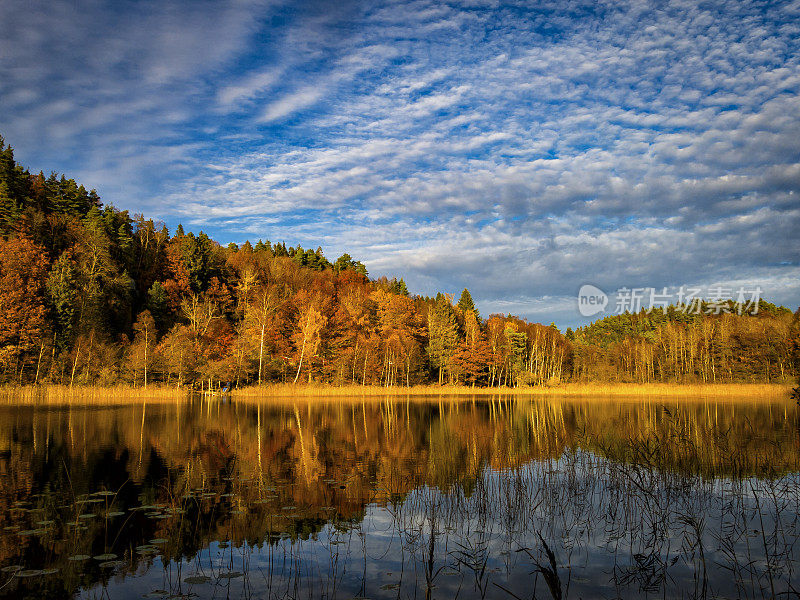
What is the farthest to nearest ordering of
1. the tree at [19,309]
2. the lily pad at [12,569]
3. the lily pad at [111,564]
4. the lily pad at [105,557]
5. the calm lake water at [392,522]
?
the tree at [19,309] < the lily pad at [105,557] < the lily pad at [111,564] < the lily pad at [12,569] < the calm lake water at [392,522]

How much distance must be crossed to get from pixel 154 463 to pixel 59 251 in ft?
223

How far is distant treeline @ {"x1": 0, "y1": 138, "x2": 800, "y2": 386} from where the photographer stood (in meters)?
58.7

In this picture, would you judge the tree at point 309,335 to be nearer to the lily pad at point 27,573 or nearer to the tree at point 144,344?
the tree at point 144,344

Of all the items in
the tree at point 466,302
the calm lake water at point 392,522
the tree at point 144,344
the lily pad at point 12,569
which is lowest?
the calm lake water at point 392,522

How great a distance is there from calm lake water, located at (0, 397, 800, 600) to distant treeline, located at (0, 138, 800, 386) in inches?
1678

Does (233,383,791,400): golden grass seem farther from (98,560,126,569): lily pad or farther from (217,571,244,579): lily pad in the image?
(217,571,244,579): lily pad

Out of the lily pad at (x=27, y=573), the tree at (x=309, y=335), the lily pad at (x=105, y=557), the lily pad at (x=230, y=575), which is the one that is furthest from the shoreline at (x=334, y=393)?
the lily pad at (x=230, y=575)

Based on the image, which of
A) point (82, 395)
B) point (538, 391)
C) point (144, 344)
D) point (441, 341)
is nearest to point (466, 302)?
point (441, 341)

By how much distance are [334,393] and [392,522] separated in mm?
52609

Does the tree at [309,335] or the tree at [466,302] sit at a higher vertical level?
the tree at [466,302]

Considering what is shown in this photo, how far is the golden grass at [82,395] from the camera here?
46.9 metres

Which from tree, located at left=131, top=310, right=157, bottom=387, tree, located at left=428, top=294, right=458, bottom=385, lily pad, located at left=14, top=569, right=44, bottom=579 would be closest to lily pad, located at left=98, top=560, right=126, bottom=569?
lily pad, located at left=14, top=569, right=44, bottom=579

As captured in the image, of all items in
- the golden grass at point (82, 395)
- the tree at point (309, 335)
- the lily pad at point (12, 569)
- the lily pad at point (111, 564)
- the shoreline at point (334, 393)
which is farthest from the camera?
the tree at point (309, 335)

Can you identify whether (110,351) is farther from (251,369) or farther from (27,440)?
(27,440)
